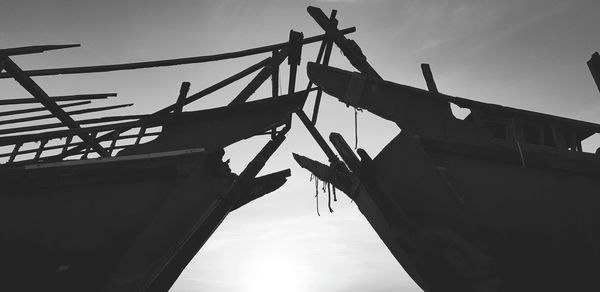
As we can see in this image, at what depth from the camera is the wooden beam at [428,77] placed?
5680 millimetres

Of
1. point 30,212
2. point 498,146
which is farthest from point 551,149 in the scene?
point 30,212

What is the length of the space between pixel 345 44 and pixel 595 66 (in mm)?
4074

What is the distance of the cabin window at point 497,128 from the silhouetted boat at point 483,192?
0.03 meters

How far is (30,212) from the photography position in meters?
4.95

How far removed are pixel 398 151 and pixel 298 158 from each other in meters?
3.20

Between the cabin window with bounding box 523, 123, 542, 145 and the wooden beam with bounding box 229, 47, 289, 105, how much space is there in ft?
11.8

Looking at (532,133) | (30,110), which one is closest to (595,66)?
(532,133)

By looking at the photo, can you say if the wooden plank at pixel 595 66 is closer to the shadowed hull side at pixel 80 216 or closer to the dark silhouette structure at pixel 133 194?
the dark silhouette structure at pixel 133 194

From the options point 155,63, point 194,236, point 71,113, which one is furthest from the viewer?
point 71,113

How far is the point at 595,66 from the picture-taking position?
20.8ft

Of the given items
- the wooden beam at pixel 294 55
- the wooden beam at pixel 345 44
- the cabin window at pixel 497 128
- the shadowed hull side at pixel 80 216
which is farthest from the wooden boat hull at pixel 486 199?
the shadowed hull side at pixel 80 216

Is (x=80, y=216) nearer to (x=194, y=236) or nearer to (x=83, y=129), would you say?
(x=83, y=129)

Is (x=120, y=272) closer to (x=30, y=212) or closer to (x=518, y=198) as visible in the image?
(x=30, y=212)

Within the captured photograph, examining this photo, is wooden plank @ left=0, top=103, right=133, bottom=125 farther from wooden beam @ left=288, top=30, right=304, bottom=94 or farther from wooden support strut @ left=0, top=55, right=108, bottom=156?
wooden beam @ left=288, top=30, right=304, bottom=94
